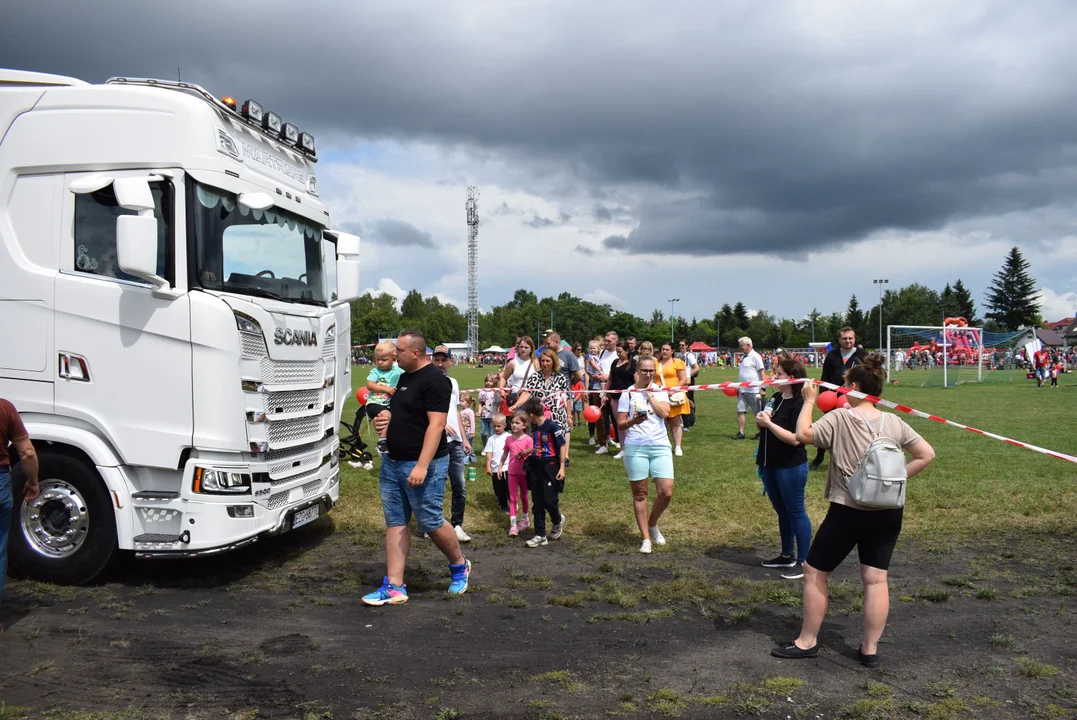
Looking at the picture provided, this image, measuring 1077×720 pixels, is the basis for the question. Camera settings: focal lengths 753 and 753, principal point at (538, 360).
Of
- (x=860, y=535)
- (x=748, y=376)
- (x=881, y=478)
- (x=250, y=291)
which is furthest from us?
(x=748, y=376)

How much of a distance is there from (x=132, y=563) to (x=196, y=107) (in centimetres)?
418

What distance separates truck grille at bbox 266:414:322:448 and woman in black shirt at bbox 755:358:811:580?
4.07 meters


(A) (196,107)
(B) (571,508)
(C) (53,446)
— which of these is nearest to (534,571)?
(B) (571,508)

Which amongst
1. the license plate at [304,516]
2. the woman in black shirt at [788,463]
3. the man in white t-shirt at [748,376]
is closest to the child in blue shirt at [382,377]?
the license plate at [304,516]

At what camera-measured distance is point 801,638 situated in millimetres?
4906

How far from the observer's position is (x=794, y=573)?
6.82 meters

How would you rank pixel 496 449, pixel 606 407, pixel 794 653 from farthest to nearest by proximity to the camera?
pixel 606 407
pixel 496 449
pixel 794 653

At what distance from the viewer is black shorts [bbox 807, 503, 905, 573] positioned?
4.68 metres

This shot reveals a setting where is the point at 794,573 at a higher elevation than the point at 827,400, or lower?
lower

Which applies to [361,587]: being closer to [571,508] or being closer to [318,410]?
[318,410]

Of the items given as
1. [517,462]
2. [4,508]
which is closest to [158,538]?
[4,508]

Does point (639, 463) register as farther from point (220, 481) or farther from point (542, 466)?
point (220, 481)

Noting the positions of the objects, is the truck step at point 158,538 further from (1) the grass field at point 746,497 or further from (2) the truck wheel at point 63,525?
(1) the grass field at point 746,497

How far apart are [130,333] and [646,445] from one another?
4694 millimetres
